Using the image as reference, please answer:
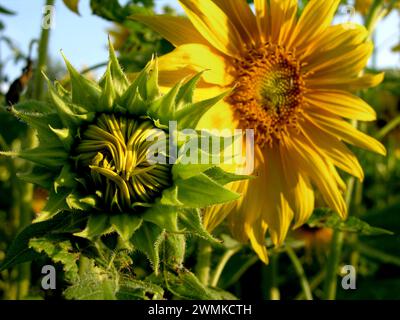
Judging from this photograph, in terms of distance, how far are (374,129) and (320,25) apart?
1.51 metres

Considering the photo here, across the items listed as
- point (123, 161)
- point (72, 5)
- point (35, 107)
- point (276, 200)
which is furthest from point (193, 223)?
point (72, 5)

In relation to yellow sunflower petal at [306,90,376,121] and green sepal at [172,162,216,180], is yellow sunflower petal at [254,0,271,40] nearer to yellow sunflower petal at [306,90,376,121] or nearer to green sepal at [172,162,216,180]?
yellow sunflower petal at [306,90,376,121]

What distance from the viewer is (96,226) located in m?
1.04

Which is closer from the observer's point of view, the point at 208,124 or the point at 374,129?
the point at 208,124

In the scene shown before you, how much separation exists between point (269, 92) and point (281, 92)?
0.03m

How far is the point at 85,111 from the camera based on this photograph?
1098 mm

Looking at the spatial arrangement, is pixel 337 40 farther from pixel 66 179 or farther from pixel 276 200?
pixel 66 179

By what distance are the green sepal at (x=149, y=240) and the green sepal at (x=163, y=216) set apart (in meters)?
0.02

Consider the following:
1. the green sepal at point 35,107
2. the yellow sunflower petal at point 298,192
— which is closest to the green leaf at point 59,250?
the green sepal at point 35,107

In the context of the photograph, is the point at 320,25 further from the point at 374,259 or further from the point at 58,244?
the point at 374,259

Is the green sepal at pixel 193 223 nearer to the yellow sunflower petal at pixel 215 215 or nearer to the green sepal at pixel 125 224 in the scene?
the green sepal at pixel 125 224
